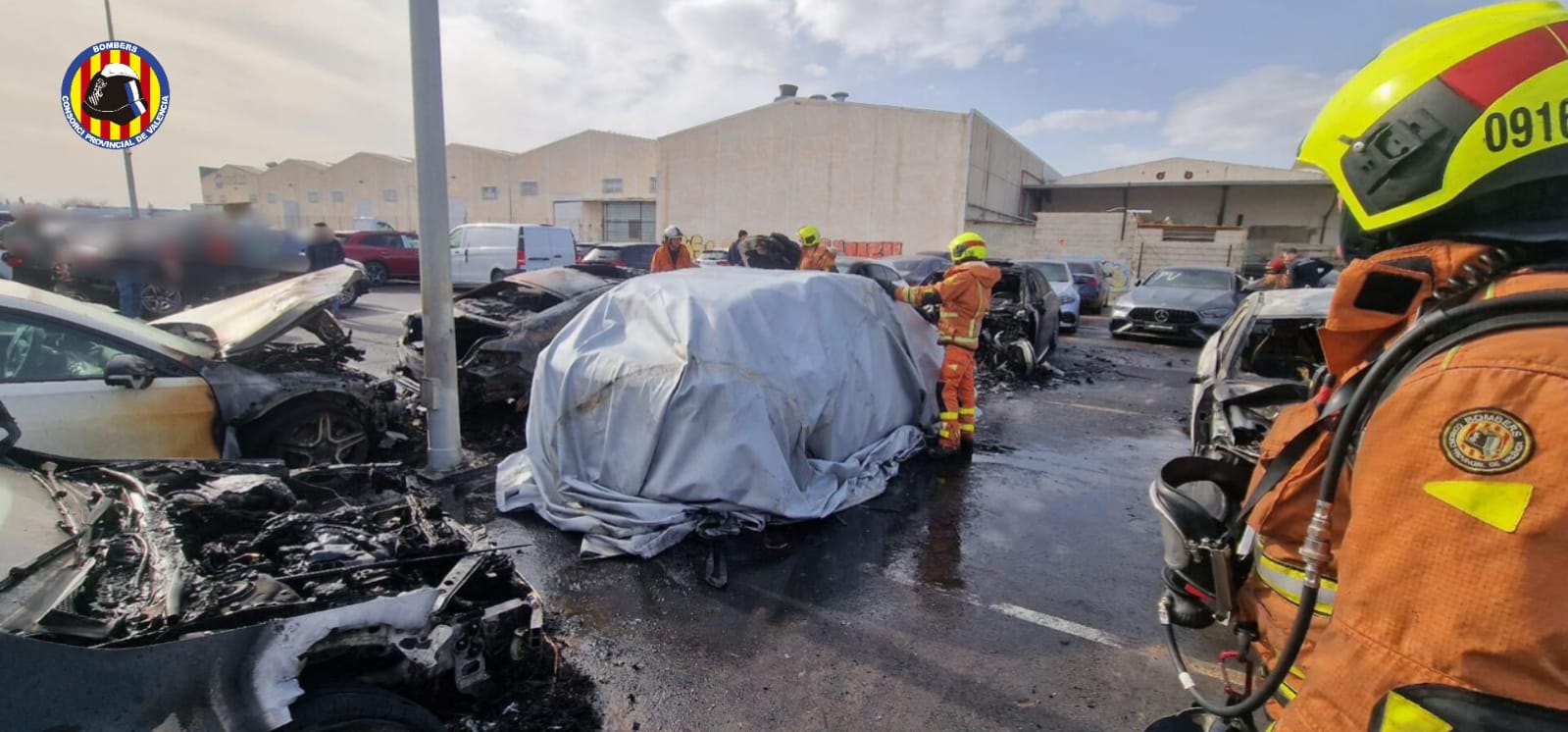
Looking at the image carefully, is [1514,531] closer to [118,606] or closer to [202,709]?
[202,709]

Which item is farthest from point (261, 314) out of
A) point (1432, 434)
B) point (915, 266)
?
point (915, 266)

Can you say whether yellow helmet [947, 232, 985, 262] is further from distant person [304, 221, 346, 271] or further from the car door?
distant person [304, 221, 346, 271]

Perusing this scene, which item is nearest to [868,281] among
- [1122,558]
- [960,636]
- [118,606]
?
[1122,558]

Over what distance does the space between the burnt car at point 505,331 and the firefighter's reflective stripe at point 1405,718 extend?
5533 millimetres

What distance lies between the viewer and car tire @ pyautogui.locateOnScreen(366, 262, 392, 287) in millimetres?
18500

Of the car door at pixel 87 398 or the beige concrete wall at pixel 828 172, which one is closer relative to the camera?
the car door at pixel 87 398

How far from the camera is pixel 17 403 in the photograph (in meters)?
3.41

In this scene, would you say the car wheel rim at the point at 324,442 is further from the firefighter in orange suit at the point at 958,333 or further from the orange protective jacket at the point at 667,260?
the orange protective jacket at the point at 667,260

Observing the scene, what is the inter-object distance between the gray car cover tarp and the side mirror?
1964mm

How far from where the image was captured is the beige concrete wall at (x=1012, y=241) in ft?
85.9

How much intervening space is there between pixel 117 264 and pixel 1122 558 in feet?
34.8

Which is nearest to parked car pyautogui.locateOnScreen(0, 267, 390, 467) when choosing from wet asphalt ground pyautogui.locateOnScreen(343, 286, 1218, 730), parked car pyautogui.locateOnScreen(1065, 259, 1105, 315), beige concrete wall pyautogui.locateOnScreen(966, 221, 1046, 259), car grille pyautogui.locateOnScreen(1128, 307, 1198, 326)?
wet asphalt ground pyautogui.locateOnScreen(343, 286, 1218, 730)

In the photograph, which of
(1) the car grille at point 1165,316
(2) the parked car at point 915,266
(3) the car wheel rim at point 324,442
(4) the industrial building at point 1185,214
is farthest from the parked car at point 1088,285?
(3) the car wheel rim at point 324,442

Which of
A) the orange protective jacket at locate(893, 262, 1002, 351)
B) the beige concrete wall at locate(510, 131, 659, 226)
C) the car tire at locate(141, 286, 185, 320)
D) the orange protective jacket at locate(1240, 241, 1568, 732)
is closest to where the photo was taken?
the orange protective jacket at locate(1240, 241, 1568, 732)
